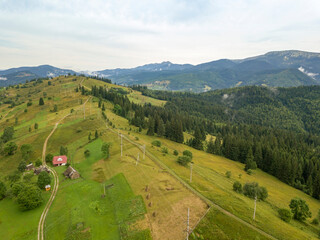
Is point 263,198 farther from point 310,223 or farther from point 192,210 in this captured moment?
point 192,210

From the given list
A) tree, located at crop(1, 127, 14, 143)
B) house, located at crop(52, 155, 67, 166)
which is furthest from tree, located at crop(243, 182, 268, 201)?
tree, located at crop(1, 127, 14, 143)

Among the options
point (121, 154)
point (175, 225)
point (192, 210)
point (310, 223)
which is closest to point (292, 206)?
point (310, 223)

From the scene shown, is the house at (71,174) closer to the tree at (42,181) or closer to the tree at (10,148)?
the tree at (42,181)

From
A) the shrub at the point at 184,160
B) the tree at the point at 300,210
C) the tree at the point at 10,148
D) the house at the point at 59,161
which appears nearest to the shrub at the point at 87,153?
the house at the point at 59,161

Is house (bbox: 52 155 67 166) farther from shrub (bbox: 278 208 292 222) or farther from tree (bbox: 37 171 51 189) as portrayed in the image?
shrub (bbox: 278 208 292 222)

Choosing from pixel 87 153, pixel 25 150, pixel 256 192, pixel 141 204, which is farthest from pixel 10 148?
pixel 256 192
